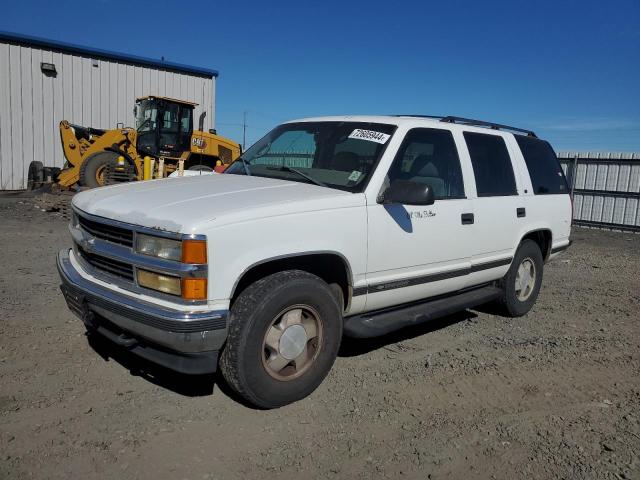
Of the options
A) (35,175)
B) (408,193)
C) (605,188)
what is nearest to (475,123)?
(408,193)

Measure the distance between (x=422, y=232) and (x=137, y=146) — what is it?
1376cm

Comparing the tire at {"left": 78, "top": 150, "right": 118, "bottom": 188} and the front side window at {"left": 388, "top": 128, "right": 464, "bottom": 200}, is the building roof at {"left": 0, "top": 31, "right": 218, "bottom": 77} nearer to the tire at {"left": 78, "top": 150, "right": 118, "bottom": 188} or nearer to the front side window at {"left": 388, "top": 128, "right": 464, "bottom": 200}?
the tire at {"left": 78, "top": 150, "right": 118, "bottom": 188}

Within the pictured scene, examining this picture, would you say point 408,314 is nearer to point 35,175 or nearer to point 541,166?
point 541,166

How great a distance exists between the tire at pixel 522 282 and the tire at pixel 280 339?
2.60m

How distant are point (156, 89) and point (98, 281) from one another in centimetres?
1993

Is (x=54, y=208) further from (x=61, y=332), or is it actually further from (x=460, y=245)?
(x=460, y=245)

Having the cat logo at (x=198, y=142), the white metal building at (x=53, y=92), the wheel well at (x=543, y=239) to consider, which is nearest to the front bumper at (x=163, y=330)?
the wheel well at (x=543, y=239)

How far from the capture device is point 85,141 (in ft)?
54.1

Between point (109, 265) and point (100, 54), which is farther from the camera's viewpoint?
point (100, 54)

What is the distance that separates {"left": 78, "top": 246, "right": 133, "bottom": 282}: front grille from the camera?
3.25m

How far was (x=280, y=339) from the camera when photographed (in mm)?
3402

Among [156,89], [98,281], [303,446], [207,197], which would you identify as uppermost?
[156,89]

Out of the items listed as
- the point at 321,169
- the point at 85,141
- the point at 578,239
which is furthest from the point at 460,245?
the point at 85,141

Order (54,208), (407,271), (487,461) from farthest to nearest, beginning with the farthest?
(54,208) < (407,271) < (487,461)
